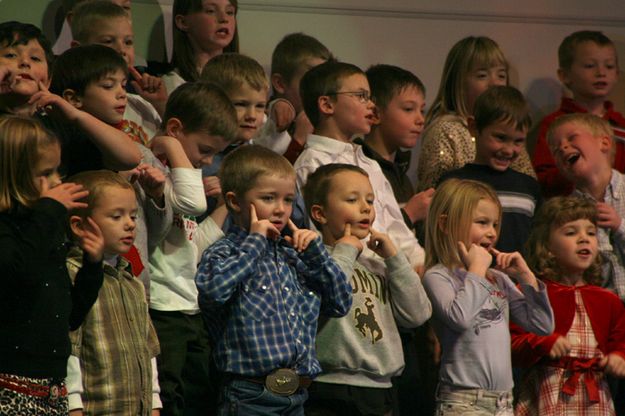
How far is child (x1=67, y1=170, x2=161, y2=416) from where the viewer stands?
377 centimetres

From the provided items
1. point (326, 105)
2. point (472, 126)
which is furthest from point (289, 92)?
point (472, 126)

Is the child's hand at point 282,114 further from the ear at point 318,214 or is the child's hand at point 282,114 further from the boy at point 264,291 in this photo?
the boy at point 264,291

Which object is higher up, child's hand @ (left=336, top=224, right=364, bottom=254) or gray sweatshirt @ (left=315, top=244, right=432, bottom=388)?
child's hand @ (left=336, top=224, right=364, bottom=254)

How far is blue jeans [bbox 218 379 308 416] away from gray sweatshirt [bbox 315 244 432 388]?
43 cm

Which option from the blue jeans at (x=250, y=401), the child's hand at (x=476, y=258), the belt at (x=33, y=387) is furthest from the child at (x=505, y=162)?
the belt at (x=33, y=387)

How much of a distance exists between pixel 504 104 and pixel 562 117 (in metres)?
0.50

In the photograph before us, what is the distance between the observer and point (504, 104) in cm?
570

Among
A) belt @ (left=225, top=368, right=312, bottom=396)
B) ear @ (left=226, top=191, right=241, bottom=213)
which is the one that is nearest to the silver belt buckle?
belt @ (left=225, top=368, right=312, bottom=396)

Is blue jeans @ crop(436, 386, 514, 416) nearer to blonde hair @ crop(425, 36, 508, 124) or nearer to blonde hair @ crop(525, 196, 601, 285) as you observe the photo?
blonde hair @ crop(525, 196, 601, 285)

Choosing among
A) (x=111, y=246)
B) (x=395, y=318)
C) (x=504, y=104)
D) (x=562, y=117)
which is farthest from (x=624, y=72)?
(x=111, y=246)

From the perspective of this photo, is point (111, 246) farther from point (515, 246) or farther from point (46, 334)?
point (515, 246)

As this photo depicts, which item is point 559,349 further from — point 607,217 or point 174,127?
point 174,127

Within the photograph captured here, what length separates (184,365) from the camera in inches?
173

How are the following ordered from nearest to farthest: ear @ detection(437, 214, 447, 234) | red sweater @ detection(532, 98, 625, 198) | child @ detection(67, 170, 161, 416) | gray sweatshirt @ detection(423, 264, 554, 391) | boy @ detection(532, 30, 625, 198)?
child @ detection(67, 170, 161, 416) → gray sweatshirt @ detection(423, 264, 554, 391) → ear @ detection(437, 214, 447, 234) → red sweater @ detection(532, 98, 625, 198) → boy @ detection(532, 30, 625, 198)
